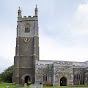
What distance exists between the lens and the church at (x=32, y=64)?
3894cm

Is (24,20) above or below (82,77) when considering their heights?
above

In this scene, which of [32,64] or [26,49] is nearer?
[32,64]

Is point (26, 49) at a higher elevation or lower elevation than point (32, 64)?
higher

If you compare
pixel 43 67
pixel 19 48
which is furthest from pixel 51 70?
pixel 19 48

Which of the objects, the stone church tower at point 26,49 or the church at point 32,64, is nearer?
the church at point 32,64

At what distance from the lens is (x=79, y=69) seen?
41.6m

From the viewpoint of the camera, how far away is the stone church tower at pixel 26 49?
142 ft

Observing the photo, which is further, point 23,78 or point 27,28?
point 27,28

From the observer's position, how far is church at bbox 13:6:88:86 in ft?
128

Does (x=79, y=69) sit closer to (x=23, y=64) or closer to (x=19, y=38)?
(x=23, y=64)

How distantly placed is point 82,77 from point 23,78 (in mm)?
15052

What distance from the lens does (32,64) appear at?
1716 inches

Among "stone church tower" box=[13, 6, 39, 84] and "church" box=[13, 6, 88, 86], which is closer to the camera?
"church" box=[13, 6, 88, 86]

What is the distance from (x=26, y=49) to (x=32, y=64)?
4404mm
